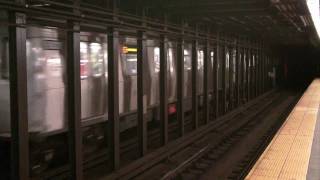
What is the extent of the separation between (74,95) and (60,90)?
1.23 metres

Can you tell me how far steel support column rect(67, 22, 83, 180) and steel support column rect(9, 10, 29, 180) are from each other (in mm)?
910

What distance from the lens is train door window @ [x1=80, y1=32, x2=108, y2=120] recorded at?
23.7 ft

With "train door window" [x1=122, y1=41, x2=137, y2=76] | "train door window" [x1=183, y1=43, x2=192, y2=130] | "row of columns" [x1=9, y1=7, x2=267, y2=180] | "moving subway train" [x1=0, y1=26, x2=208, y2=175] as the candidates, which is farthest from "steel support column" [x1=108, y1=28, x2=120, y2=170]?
"train door window" [x1=183, y1=43, x2=192, y2=130]

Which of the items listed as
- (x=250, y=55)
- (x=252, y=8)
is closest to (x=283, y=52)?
(x=250, y=55)

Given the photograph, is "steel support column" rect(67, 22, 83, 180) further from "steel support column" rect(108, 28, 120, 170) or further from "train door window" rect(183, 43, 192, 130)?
"train door window" rect(183, 43, 192, 130)

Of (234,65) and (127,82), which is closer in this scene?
(127,82)

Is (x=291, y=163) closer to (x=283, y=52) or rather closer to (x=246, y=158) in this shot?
(x=246, y=158)

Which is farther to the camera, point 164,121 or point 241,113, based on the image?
point 241,113

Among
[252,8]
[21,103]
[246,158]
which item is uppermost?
[252,8]

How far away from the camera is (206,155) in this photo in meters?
8.79

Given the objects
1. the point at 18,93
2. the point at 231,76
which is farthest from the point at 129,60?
the point at 231,76

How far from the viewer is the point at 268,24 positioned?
13000 mm

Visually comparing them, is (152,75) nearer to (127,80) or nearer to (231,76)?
(127,80)

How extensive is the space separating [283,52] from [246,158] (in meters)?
24.3
